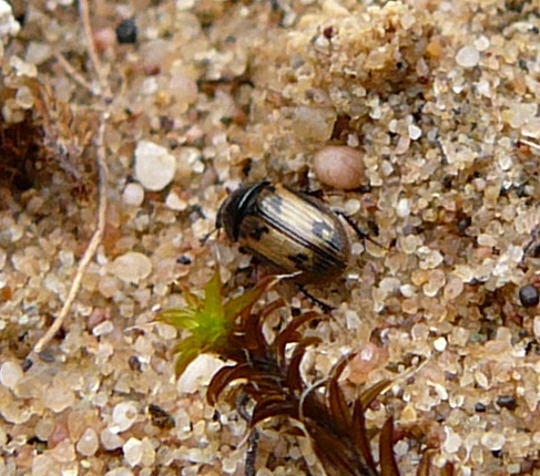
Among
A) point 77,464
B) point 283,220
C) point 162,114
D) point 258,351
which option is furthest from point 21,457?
point 162,114

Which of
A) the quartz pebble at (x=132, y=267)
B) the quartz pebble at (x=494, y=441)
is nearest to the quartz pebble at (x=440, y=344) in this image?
the quartz pebble at (x=494, y=441)

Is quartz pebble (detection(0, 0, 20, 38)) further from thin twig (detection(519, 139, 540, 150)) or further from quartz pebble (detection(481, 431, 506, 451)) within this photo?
quartz pebble (detection(481, 431, 506, 451))

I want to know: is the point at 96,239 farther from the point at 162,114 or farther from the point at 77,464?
the point at 77,464

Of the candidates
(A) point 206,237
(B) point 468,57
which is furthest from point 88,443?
(B) point 468,57

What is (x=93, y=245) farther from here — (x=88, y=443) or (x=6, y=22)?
(x=6, y=22)

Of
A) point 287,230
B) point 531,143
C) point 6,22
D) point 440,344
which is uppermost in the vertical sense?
point 6,22

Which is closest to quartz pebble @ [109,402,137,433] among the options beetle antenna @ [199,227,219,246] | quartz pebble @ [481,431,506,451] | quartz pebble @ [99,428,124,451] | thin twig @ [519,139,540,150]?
quartz pebble @ [99,428,124,451]
